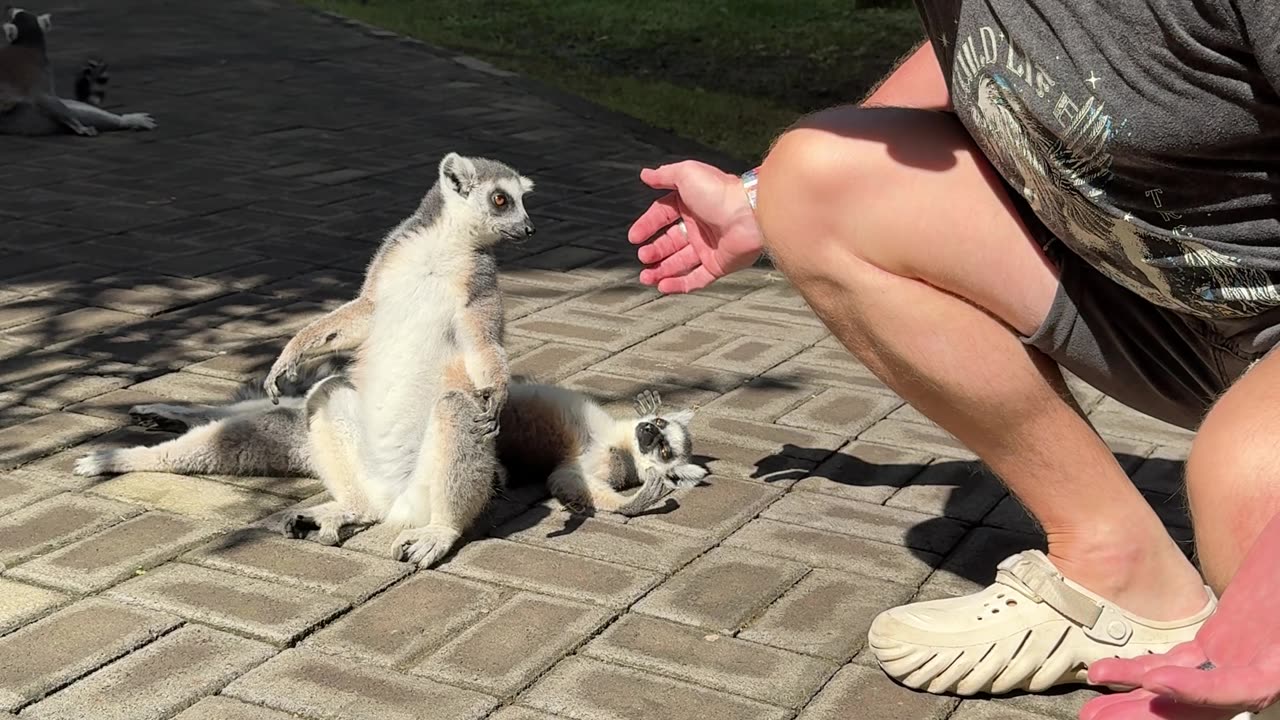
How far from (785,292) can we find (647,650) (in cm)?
350

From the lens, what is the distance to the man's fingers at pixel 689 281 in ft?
12.6

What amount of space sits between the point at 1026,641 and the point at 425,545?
1459 mm

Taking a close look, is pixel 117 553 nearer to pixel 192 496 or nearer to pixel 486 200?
pixel 192 496

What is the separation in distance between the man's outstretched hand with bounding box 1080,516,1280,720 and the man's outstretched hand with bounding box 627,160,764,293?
5.59 feet

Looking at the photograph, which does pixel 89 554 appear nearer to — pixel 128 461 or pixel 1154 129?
pixel 128 461

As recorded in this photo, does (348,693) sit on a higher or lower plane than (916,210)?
lower

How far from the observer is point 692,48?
1418cm

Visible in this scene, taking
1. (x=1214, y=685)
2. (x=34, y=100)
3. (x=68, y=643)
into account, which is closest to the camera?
(x=1214, y=685)

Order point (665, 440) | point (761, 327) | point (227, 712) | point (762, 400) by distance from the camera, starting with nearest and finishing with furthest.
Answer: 1. point (227, 712)
2. point (665, 440)
3. point (762, 400)
4. point (761, 327)

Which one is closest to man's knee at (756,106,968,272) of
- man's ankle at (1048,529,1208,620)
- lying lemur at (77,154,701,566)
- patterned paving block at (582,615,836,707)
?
Answer: man's ankle at (1048,529,1208,620)

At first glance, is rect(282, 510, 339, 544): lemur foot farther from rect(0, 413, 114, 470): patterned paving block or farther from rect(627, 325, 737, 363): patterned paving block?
rect(627, 325, 737, 363): patterned paving block

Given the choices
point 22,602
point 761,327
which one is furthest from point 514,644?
point 761,327

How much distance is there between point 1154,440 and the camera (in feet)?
16.6

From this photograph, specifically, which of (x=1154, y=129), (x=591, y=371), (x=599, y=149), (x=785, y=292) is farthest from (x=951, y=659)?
(x=599, y=149)
